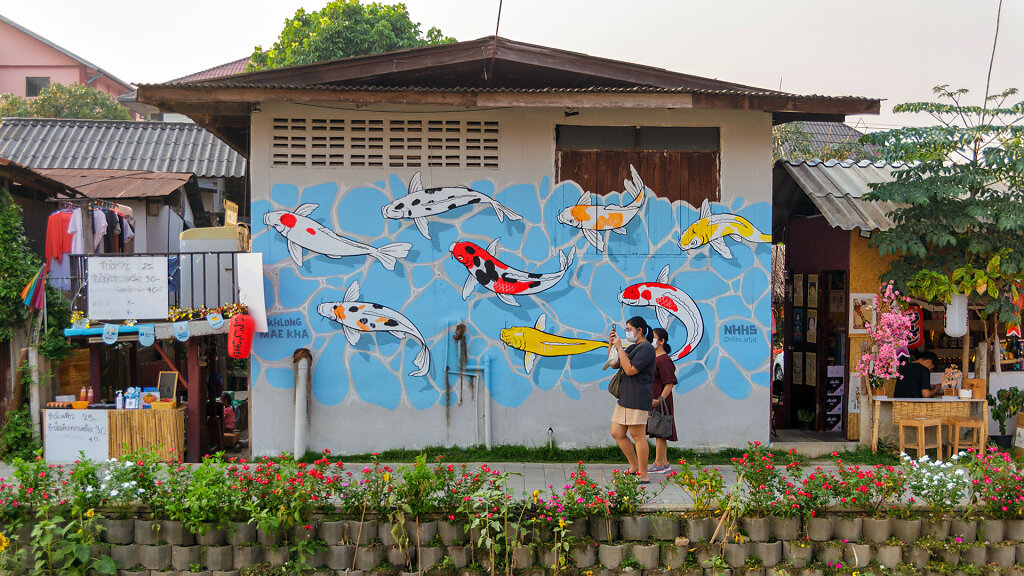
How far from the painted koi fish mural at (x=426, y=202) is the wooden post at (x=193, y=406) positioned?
2758 millimetres

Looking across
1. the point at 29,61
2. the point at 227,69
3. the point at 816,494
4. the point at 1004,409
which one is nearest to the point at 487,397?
the point at 816,494

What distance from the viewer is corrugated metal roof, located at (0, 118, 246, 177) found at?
17.4 meters

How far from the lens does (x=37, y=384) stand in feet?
30.9

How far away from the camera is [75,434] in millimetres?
9273

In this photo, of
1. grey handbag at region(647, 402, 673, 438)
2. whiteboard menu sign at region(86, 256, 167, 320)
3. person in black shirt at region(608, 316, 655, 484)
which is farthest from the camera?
whiteboard menu sign at region(86, 256, 167, 320)

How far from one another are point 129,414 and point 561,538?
5497 millimetres

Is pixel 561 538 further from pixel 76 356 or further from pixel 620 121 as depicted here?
pixel 76 356

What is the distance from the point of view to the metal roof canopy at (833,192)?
1007 centimetres

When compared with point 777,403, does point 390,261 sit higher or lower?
higher

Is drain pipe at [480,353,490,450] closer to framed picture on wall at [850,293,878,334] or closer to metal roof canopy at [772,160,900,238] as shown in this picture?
metal roof canopy at [772,160,900,238]

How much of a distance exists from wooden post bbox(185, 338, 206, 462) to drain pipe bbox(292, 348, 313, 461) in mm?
1148

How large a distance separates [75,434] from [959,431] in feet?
34.8

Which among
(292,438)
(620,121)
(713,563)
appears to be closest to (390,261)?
(292,438)

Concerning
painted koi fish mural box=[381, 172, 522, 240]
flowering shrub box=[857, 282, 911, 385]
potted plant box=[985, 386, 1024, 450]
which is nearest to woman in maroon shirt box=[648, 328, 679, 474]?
painted koi fish mural box=[381, 172, 522, 240]
